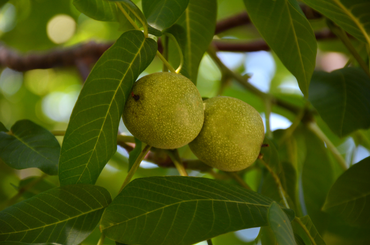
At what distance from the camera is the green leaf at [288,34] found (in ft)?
2.73

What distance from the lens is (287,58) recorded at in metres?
0.86

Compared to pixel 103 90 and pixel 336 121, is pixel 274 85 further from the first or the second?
pixel 103 90

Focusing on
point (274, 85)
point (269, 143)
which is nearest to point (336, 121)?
point (269, 143)

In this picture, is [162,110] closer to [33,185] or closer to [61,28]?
[33,185]

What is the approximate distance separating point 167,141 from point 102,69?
205 mm

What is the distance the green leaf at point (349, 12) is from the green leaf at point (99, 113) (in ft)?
1.38

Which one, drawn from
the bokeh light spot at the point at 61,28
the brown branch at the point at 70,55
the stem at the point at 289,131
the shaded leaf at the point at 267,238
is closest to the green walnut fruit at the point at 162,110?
the shaded leaf at the point at 267,238

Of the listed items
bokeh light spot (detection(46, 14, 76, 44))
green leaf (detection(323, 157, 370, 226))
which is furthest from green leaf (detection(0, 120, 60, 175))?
bokeh light spot (detection(46, 14, 76, 44))

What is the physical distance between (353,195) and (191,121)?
50cm

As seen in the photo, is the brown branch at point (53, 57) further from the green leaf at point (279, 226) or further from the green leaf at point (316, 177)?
the green leaf at point (279, 226)

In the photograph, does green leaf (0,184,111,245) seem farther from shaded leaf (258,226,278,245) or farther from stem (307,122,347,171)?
stem (307,122,347,171)

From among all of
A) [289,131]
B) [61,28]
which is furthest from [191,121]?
[61,28]

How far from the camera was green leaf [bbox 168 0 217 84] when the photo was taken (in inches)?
39.4

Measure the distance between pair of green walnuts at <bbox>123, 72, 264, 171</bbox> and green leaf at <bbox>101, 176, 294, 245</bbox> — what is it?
106mm
